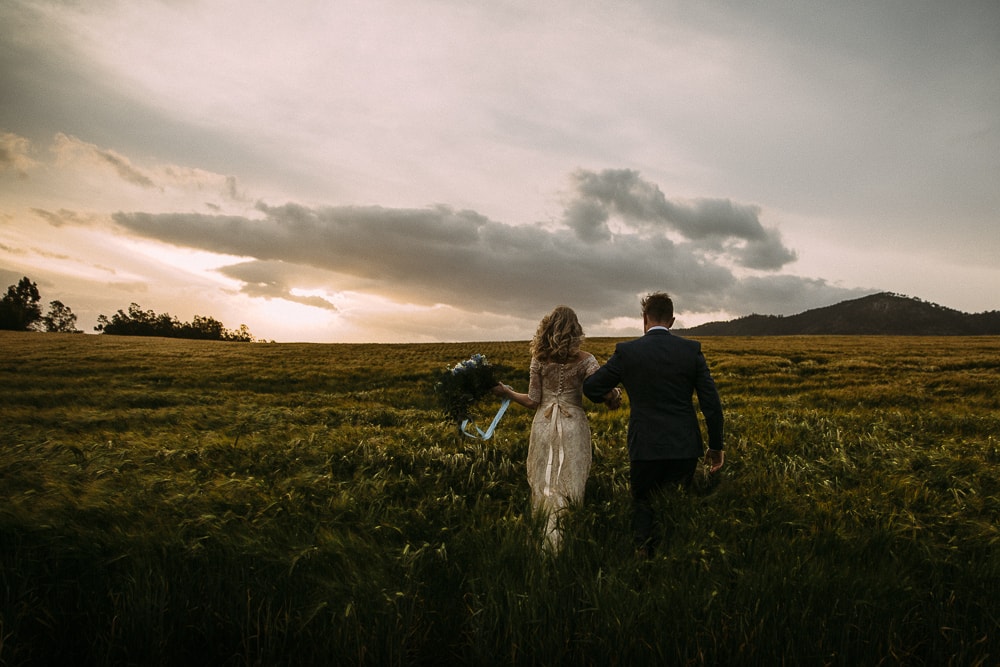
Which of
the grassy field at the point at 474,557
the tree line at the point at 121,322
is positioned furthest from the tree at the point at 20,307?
the grassy field at the point at 474,557

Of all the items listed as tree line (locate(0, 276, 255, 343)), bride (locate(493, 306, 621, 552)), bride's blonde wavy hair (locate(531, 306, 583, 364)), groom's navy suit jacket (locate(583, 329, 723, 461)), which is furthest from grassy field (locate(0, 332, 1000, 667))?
tree line (locate(0, 276, 255, 343))

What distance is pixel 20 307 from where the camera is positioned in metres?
106

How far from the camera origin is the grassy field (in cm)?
381

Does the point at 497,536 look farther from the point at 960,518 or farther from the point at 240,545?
the point at 960,518

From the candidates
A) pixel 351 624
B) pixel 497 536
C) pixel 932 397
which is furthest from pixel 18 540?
pixel 932 397

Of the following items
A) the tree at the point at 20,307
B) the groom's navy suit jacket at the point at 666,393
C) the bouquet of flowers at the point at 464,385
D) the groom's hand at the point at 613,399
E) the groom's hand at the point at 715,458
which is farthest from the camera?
the tree at the point at 20,307

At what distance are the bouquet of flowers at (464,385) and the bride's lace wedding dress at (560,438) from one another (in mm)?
996

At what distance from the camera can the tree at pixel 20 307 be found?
101125 millimetres

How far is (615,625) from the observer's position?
3.69 metres

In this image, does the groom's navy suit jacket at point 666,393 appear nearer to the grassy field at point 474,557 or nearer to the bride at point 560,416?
the bride at point 560,416

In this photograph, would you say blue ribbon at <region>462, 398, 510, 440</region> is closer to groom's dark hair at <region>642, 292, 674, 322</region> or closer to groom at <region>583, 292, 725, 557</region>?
groom at <region>583, 292, 725, 557</region>

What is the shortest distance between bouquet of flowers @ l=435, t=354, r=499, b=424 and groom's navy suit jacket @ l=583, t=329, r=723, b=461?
1944 millimetres

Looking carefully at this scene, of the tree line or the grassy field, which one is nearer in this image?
the grassy field

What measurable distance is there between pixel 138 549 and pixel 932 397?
65.0 ft
